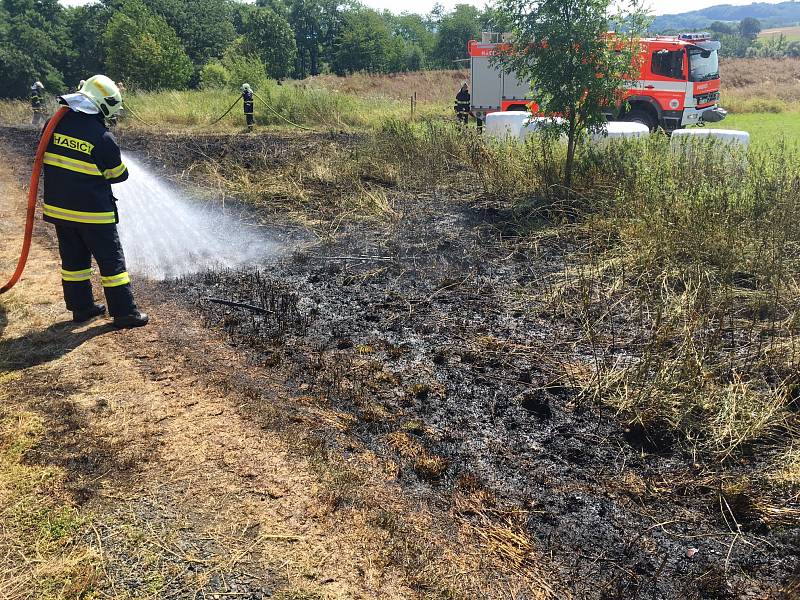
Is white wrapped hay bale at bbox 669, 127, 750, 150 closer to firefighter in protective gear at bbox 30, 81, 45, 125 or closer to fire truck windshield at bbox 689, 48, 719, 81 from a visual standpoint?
fire truck windshield at bbox 689, 48, 719, 81

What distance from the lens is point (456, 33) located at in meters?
59.5

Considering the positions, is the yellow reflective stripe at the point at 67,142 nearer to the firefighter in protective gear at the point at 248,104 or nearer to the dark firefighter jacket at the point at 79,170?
the dark firefighter jacket at the point at 79,170

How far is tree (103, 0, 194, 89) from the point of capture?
87.6 ft

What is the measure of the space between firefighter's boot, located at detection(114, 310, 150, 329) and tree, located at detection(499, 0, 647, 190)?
5.60m

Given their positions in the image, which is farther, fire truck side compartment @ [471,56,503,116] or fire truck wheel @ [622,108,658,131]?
fire truck side compartment @ [471,56,503,116]

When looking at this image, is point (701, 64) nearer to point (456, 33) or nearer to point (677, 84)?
point (677, 84)

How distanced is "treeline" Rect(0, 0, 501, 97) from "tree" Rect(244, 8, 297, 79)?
0.08 m

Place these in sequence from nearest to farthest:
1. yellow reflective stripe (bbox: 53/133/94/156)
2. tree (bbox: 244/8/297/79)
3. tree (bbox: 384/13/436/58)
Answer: yellow reflective stripe (bbox: 53/133/94/156)
tree (bbox: 244/8/297/79)
tree (bbox: 384/13/436/58)

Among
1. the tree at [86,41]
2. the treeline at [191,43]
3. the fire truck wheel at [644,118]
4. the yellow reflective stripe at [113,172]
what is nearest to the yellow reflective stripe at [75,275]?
the yellow reflective stripe at [113,172]

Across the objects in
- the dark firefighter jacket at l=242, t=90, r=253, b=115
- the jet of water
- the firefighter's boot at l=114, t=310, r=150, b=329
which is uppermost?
the dark firefighter jacket at l=242, t=90, r=253, b=115

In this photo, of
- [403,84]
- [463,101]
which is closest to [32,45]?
[403,84]

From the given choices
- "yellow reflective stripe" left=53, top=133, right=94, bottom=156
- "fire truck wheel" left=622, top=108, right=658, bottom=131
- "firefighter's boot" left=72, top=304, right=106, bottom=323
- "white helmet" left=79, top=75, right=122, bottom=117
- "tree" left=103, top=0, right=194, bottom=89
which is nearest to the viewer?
"yellow reflective stripe" left=53, top=133, right=94, bottom=156

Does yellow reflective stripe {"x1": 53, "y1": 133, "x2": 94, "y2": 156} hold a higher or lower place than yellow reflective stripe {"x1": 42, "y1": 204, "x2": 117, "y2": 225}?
higher

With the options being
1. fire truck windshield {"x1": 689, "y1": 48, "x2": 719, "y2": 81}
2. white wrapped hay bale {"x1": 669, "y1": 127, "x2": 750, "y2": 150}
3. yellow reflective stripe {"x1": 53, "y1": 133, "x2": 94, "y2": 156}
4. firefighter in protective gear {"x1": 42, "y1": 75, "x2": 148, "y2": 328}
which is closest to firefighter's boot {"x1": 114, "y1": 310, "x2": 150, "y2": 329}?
firefighter in protective gear {"x1": 42, "y1": 75, "x2": 148, "y2": 328}
